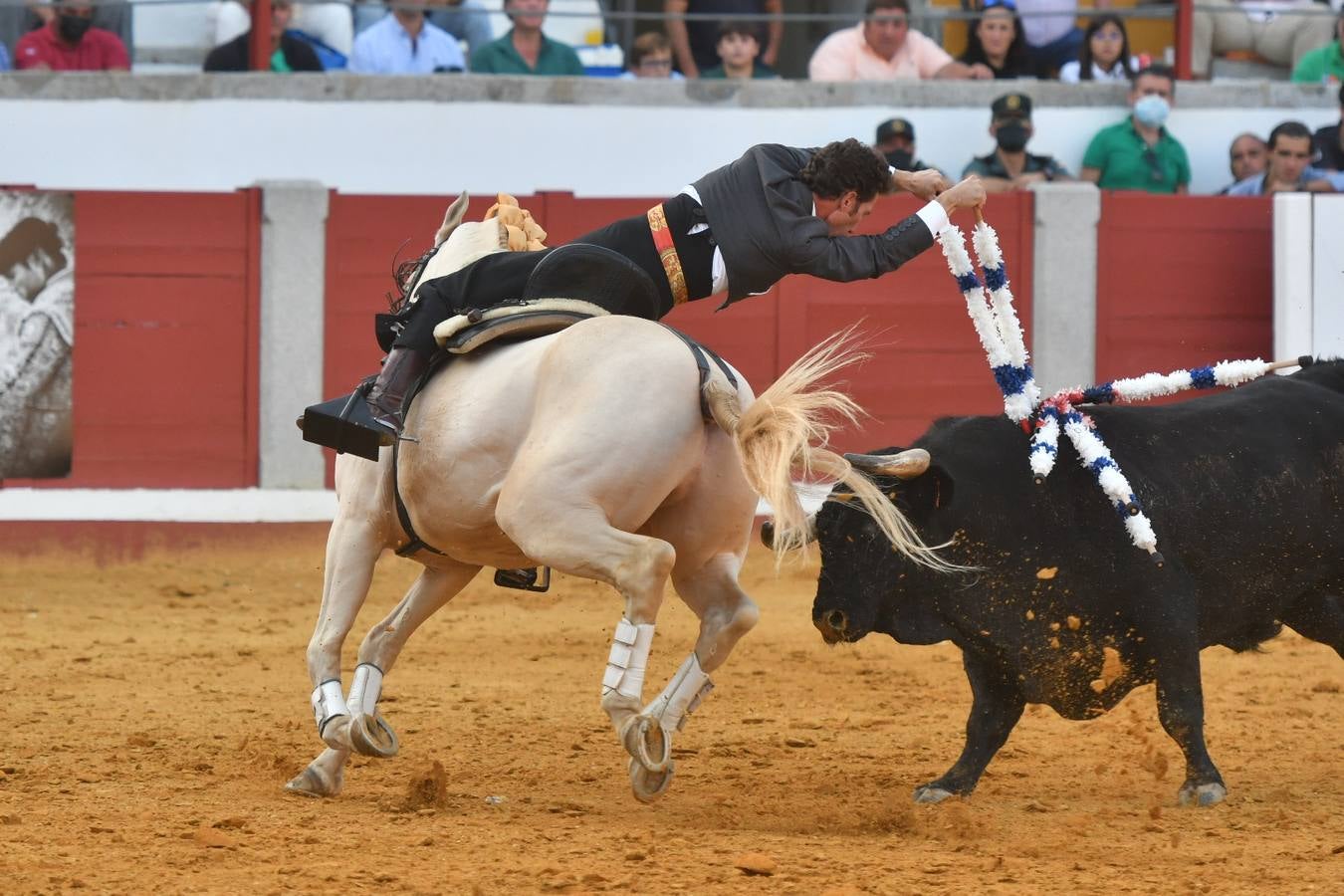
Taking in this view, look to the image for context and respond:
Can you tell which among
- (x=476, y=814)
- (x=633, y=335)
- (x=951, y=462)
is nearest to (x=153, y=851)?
(x=476, y=814)

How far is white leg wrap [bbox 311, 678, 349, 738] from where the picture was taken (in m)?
5.13

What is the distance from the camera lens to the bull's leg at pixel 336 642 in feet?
16.9

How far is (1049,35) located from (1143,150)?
141 centimetres

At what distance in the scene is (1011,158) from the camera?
10672 millimetres

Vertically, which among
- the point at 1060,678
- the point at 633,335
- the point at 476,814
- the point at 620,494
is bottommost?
the point at 476,814

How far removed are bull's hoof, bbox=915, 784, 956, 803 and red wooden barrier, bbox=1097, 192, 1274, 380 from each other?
222 inches

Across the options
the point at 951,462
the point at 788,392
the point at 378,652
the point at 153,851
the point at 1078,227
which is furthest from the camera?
the point at 1078,227

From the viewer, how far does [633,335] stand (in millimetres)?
4746

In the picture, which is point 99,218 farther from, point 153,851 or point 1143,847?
point 1143,847

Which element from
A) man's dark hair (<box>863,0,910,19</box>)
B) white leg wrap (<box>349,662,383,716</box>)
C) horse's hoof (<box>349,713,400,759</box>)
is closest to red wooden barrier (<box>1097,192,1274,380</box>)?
man's dark hair (<box>863,0,910,19</box>)

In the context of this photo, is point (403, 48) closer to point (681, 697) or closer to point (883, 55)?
point (883, 55)

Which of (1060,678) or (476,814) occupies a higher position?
(1060,678)

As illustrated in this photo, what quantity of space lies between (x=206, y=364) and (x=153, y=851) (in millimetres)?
5937

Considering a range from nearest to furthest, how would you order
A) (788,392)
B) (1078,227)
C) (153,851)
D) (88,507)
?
1. (153,851)
2. (788,392)
3. (88,507)
4. (1078,227)
